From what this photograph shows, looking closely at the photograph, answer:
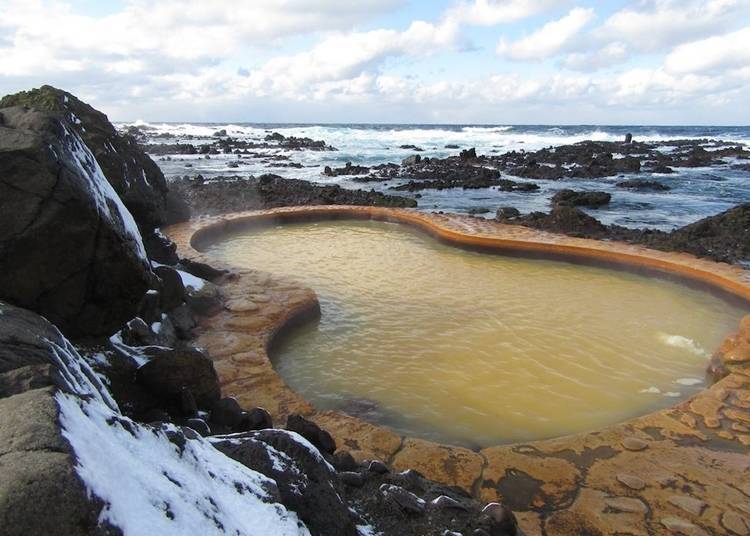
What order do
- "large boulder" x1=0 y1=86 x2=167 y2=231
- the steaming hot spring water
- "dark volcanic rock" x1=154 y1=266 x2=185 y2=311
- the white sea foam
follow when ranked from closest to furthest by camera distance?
the steaming hot spring water
the white sea foam
"dark volcanic rock" x1=154 y1=266 x2=185 y2=311
"large boulder" x1=0 y1=86 x2=167 y2=231

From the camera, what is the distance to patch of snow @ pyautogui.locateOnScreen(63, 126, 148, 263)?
124 inches

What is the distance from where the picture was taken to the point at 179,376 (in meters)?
3.51

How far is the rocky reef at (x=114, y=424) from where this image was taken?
1452 mm

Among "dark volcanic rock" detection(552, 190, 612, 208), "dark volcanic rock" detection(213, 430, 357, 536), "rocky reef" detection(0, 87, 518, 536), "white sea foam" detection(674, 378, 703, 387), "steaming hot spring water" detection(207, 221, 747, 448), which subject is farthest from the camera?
"dark volcanic rock" detection(552, 190, 612, 208)

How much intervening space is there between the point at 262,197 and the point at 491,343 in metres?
11.9

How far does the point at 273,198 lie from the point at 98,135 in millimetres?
10286

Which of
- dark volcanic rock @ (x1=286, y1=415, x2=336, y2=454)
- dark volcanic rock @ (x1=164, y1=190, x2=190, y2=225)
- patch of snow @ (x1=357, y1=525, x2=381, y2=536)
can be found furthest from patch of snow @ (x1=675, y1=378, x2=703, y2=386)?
dark volcanic rock @ (x1=164, y1=190, x2=190, y2=225)

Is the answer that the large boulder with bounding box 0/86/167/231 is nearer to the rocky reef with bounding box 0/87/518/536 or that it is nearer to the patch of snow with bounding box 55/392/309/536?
the rocky reef with bounding box 0/87/518/536

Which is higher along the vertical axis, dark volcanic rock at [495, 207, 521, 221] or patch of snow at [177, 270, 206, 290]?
dark volcanic rock at [495, 207, 521, 221]

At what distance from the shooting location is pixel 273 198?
16.3 m

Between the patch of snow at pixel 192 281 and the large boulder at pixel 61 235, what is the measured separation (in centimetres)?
299

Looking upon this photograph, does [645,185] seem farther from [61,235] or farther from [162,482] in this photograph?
[162,482]

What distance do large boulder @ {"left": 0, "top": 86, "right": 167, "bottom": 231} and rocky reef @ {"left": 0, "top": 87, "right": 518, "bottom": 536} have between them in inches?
68.9

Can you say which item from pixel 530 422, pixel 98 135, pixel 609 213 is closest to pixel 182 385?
pixel 530 422
